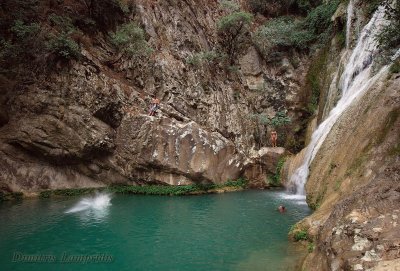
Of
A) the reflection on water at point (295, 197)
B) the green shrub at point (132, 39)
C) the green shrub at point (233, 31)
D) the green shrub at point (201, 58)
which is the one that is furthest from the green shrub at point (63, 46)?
the reflection on water at point (295, 197)

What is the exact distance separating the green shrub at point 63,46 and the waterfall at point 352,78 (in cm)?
1617

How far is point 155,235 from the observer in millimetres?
13453

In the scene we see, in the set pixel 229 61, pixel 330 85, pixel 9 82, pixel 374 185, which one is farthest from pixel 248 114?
pixel 374 185

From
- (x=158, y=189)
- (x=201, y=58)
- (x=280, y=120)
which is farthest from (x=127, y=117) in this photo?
(x=280, y=120)

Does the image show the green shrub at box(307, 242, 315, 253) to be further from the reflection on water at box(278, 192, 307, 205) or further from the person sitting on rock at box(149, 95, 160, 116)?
the person sitting on rock at box(149, 95, 160, 116)

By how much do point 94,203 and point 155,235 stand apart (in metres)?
7.90

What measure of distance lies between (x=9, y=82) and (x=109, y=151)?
760cm

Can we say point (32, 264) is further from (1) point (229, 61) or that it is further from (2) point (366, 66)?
(1) point (229, 61)

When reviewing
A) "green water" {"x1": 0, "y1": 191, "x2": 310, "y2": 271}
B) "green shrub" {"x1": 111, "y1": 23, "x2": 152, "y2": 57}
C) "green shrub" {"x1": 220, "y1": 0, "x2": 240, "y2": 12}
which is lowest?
"green water" {"x1": 0, "y1": 191, "x2": 310, "y2": 271}

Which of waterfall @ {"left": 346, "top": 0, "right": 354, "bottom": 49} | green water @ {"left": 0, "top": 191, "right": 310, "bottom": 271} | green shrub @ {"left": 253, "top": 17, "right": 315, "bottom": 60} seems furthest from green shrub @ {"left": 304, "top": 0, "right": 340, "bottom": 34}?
green water @ {"left": 0, "top": 191, "right": 310, "bottom": 271}

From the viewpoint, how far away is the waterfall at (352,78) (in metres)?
17.8

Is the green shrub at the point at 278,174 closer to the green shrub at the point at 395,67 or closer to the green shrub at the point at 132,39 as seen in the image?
the green shrub at the point at 395,67

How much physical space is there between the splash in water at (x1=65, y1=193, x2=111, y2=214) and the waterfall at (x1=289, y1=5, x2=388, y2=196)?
10974 millimetres

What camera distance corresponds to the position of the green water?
1046 centimetres
